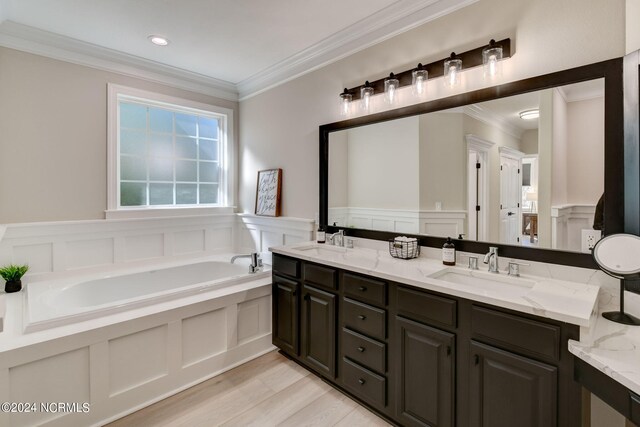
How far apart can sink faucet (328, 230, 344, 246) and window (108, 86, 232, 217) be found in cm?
182

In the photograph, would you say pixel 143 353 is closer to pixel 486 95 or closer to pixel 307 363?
pixel 307 363

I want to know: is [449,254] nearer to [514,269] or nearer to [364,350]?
[514,269]

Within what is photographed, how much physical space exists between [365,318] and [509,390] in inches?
31.3

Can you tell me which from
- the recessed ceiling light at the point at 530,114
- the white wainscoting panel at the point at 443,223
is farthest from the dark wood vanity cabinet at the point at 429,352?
the recessed ceiling light at the point at 530,114

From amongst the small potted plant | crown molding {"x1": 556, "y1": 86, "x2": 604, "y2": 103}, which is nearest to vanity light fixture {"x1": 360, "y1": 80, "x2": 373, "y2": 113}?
crown molding {"x1": 556, "y1": 86, "x2": 604, "y2": 103}

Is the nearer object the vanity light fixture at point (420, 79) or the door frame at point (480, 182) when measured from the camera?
the door frame at point (480, 182)

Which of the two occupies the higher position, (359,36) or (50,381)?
(359,36)

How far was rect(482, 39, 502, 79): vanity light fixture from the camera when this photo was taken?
5.78 ft

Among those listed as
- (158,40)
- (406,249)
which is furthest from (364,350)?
(158,40)

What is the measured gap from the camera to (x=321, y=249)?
267 cm

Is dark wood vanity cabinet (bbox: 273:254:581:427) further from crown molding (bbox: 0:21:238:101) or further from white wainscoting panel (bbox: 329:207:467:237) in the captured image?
crown molding (bbox: 0:21:238:101)

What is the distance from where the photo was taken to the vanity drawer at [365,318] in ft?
6.03

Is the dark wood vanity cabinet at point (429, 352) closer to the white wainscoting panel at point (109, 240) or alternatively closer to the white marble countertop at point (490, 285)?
the white marble countertop at point (490, 285)

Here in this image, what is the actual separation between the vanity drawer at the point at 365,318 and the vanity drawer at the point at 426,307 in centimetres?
16
